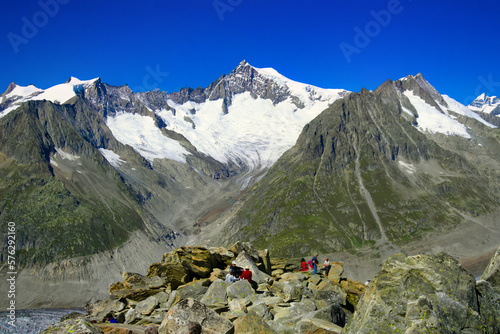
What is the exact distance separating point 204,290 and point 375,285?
14.4 meters

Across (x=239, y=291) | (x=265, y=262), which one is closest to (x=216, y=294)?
(x=239, y=291)

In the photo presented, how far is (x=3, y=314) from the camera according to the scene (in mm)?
173625

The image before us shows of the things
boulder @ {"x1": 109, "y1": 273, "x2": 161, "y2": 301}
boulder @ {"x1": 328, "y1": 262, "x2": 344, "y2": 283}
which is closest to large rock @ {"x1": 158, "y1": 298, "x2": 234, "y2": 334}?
boulder @ {"x1": 109, "y1": 273, "x2": 161, "y2": 301}

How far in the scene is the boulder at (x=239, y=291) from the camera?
68.3ft

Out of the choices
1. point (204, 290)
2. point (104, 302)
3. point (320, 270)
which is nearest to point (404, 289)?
point (204, 290)

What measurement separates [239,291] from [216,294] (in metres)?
1.68

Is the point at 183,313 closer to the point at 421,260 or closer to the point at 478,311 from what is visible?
the point at 421,260

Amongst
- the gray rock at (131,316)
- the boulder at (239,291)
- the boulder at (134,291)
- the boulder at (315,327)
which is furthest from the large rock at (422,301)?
the boulder at (134,291)

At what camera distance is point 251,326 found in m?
14.7

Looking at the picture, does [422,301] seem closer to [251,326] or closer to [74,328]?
[251,326]

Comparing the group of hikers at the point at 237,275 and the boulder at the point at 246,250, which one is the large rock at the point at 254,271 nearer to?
the group of hikers at the point at 237,275

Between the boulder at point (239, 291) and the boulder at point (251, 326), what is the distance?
214 inches

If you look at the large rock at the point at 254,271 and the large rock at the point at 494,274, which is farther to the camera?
the large rock at the point at 254,271

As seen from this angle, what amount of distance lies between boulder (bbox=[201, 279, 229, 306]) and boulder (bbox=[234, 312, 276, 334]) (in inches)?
Answer: 235
